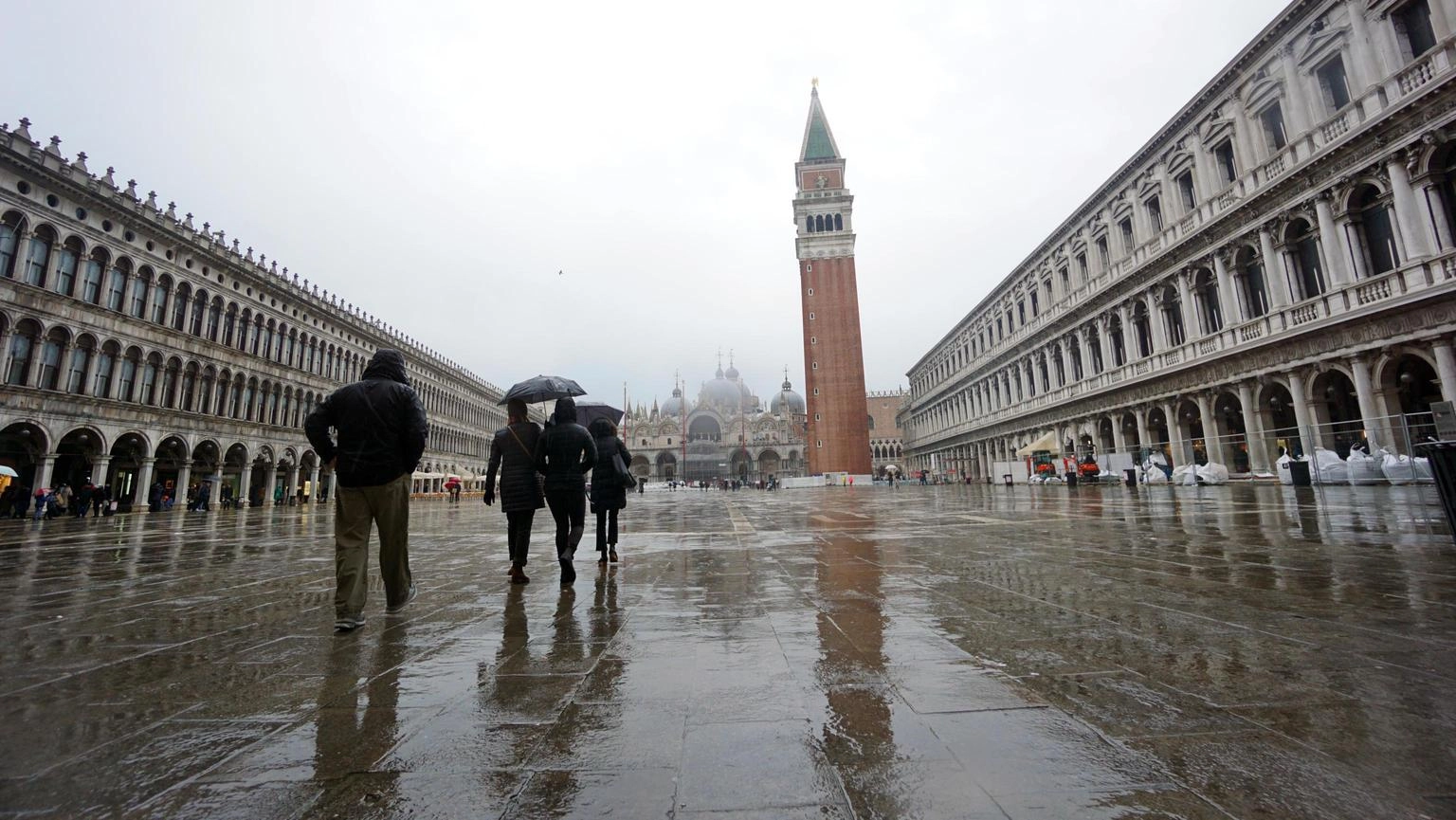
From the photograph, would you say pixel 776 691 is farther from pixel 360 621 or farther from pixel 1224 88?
pixel 1224 88

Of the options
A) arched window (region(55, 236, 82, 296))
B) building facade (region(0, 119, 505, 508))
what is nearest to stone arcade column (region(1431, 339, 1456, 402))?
building facade (region(0, 119, 505, 508))

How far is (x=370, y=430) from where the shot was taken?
414 centimetres

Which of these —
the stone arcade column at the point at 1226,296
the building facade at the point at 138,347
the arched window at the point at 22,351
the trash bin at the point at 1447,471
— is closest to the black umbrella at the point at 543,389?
the trash bin at the point at 1447,471

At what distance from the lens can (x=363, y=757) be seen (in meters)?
1.93

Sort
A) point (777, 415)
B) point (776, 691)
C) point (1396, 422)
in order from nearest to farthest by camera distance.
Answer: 1. point (776, 691)
2. point (1396, 422)
3. point (777, 415)

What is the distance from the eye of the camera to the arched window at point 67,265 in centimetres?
2383

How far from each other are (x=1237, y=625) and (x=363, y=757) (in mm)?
4055

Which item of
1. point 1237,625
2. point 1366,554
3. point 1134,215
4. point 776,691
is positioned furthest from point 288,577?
point 1134,215

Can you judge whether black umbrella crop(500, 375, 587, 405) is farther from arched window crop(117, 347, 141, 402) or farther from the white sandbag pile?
arched window crop(117, 347, 141, 402)

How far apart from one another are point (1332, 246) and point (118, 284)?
44333mm

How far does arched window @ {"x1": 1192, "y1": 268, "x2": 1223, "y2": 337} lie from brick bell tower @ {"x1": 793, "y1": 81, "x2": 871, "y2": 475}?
37756mm

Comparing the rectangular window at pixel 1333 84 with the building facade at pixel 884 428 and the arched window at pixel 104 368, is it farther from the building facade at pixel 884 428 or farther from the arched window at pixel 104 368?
the building facade at pixel 884 428

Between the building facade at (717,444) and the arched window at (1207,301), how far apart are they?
68105mm

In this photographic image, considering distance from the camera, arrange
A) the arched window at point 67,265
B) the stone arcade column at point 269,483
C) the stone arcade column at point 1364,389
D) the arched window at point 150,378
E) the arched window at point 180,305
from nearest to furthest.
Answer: the stone arcade column at point 1364,389, the arched window at point 67,265, the arched window at point 150,378, the arched window at point 180,305, the stone arcade column at point 269,483
